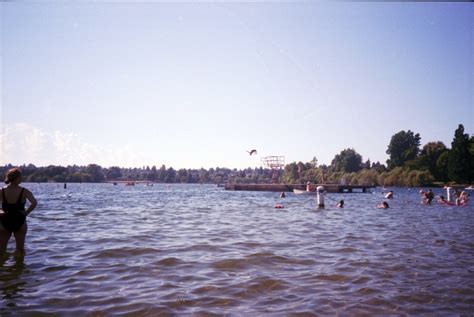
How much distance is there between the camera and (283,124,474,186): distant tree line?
10938cm

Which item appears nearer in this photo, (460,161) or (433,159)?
(460,161)

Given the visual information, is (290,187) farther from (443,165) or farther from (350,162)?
(350,162)

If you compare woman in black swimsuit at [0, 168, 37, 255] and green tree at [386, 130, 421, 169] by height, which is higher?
green tree at [386, 130, 421, 169]

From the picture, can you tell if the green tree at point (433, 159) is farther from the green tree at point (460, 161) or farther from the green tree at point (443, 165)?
the green tree at point (460, 161)

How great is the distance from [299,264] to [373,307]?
3034mm

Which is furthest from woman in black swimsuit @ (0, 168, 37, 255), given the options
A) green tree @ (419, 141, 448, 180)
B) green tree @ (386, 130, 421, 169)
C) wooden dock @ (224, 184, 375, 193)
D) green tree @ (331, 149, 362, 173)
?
green tree @ (331, 149, 362, 173)

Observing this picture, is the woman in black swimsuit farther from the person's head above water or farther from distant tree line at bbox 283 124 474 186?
distant tree line at bbox 283 124 474 186

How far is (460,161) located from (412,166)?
21.4 m

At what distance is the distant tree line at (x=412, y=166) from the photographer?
4306 inches

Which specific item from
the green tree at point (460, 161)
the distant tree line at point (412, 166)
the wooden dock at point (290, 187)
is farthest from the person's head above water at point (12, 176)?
the green tree at point (460, 161)

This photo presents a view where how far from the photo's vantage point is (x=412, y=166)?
129m

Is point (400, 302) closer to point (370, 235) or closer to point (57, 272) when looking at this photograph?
point (57, 272)

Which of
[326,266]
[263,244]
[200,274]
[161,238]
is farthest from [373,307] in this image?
[161,238]

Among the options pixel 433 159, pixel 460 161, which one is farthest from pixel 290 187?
pixel 433 159
